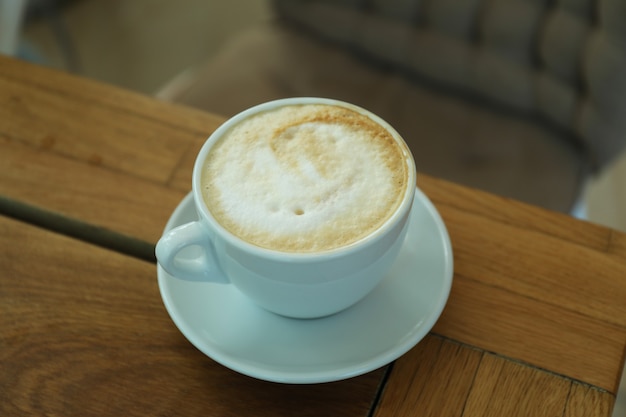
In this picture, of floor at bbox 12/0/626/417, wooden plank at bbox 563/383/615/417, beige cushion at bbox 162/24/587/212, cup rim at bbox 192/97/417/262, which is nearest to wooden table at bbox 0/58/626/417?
wooden plank at bbox 563/383/615/417

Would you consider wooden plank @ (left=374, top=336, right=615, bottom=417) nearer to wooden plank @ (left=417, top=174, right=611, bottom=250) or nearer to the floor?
wooden plank @ (left=417, top=174, right=611, bottom=250)

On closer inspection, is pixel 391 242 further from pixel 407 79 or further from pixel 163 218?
pixel 407 79

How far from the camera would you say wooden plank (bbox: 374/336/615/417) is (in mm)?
443

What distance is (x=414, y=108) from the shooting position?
99cm

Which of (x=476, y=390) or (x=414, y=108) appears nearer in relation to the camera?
(x=476, y=390)

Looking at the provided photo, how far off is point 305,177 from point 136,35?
1463 millimetres

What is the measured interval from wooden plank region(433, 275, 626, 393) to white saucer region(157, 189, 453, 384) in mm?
32

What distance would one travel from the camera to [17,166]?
594 mm

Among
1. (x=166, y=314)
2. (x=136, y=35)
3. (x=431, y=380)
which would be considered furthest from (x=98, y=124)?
(x=136, y=35)

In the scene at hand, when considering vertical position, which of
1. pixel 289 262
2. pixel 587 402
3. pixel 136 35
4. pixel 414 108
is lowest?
pixel 136 35

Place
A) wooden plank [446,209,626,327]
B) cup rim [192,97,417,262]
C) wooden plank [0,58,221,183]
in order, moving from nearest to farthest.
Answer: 1. cup rim [192,97,417,262]
2. wooden plank [446,209,626,327]
3. wooden plank [0,58,221,183]

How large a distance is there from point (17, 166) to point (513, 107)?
2.32ft

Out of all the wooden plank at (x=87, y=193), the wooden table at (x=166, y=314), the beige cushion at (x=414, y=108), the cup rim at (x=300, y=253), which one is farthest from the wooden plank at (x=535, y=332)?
the beige cushion at (x=414, y=108)

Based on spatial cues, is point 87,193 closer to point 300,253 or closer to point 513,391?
point 300,253
